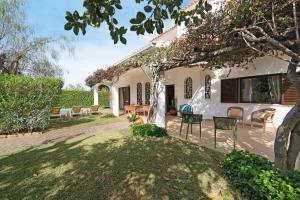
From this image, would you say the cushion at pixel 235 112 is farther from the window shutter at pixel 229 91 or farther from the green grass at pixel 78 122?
the green grass at pixel 78 122

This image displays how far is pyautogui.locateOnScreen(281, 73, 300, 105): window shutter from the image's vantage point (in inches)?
348

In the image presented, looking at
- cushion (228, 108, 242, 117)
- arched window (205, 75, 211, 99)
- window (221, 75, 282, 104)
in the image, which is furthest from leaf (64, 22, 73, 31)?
arched window (205, 75, 211, 99)

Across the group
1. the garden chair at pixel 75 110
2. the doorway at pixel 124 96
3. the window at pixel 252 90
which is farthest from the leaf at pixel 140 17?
the doorway at pixel 124 96

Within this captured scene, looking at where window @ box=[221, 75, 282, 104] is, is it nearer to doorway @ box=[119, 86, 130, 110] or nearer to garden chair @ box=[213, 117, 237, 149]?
garden chair @ box=[213, 117, 237, 149]

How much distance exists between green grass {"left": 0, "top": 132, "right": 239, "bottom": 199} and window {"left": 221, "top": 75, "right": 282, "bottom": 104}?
5.39 meters

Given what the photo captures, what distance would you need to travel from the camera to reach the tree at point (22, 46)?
49.5 feet

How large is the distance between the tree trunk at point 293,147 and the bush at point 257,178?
0.53 metres

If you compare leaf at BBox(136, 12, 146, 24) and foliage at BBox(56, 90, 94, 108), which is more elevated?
leaf at BBox(136, 12, 146, 24)

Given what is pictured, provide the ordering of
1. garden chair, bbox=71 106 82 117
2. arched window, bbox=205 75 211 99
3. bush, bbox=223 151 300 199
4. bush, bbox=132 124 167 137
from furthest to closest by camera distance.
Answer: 1. garden chair, bbox=71 106 82 117
2. arched window, bbox=205 75 211 99
3. bush, bbox=132 124 167 137
4. bush, bbox=223 151 300 199

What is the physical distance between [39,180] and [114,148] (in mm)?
2100

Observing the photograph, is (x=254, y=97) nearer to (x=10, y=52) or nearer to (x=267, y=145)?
(x=267, y=145)

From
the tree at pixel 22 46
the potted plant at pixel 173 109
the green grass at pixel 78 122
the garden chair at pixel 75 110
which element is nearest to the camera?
the green grass at pixel 78 122

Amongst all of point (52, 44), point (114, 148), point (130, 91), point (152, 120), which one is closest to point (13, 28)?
point (52, 44)

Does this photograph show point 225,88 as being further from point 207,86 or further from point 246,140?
point 246,140
